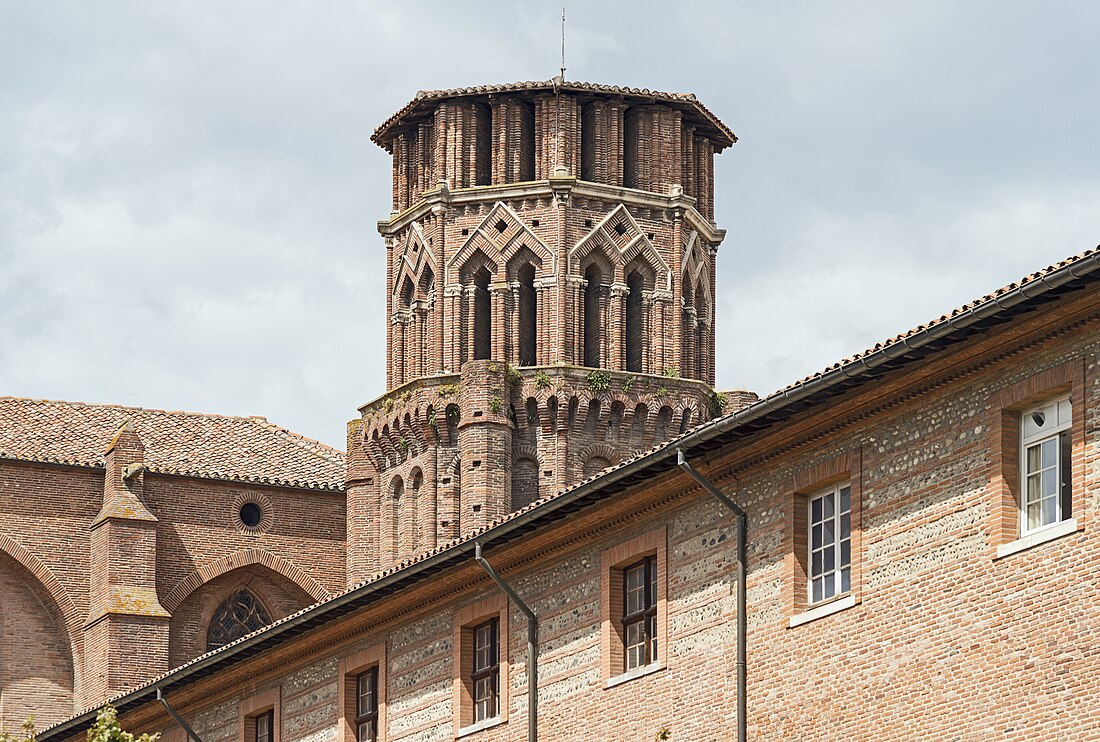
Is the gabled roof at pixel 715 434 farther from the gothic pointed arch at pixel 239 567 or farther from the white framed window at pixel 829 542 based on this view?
the gothic pointed arch at pixel 239 567

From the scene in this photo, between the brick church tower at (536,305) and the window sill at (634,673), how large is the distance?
27549 millimetres

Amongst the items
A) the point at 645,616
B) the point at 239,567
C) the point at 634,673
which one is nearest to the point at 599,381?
the point at 239,567

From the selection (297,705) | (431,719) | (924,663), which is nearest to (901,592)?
(924,663)

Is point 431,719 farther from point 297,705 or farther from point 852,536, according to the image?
point 852,536

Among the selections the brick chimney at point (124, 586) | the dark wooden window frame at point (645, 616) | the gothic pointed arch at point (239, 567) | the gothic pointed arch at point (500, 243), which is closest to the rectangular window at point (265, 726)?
the dark wooden window frame at point (645, 616)

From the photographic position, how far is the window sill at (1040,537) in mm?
21766

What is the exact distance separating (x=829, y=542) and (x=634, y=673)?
3.50 metres

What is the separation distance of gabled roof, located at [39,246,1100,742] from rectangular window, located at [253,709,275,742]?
0.92 meters

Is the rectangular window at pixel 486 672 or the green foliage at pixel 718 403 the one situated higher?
the green foliage at pixel 718 403

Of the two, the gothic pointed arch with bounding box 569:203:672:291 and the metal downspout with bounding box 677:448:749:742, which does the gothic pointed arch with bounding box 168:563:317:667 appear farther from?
the metal downspout with bounding box 677:448:749:742

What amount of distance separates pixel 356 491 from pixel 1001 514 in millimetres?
35874

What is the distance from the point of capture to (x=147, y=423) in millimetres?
57281

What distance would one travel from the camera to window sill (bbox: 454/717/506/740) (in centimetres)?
3034

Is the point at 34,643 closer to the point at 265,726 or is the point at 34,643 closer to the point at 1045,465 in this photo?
the point at 265,726
